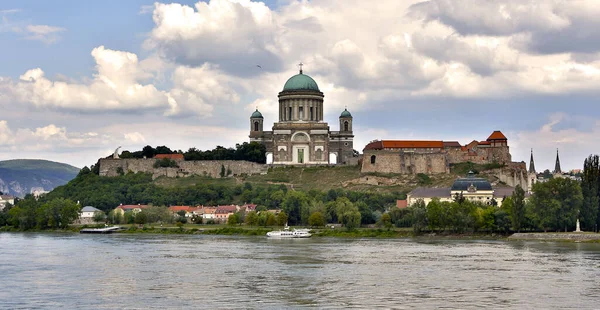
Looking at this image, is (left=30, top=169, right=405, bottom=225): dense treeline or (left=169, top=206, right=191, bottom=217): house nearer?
(left=30, top=169, right=405, bottom=225): dense treeline

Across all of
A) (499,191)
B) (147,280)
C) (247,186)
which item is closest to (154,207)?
(247,186)

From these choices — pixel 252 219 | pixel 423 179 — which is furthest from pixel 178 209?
pixel 423 179

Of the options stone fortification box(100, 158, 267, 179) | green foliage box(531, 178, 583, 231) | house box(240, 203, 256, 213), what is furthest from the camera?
stone fortification box(100, 158, 267, 179)

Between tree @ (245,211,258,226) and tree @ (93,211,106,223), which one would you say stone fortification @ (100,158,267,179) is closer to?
tree @ (93,211,106,223)

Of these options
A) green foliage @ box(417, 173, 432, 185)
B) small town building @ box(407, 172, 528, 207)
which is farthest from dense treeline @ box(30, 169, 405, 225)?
green foliage @ box(417, 173, 432, 185)

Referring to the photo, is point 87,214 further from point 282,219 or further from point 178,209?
point 282,219

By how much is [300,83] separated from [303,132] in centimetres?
716

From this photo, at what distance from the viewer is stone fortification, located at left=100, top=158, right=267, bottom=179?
341ft

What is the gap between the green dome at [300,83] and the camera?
361 feet

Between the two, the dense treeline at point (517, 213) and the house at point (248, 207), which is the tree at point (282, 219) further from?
the dense treeline at point (517, 213)

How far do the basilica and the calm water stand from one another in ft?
148

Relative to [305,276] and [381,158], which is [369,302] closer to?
[305,276]

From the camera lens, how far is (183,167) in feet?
345

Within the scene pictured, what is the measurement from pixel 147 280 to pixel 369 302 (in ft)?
36.1
